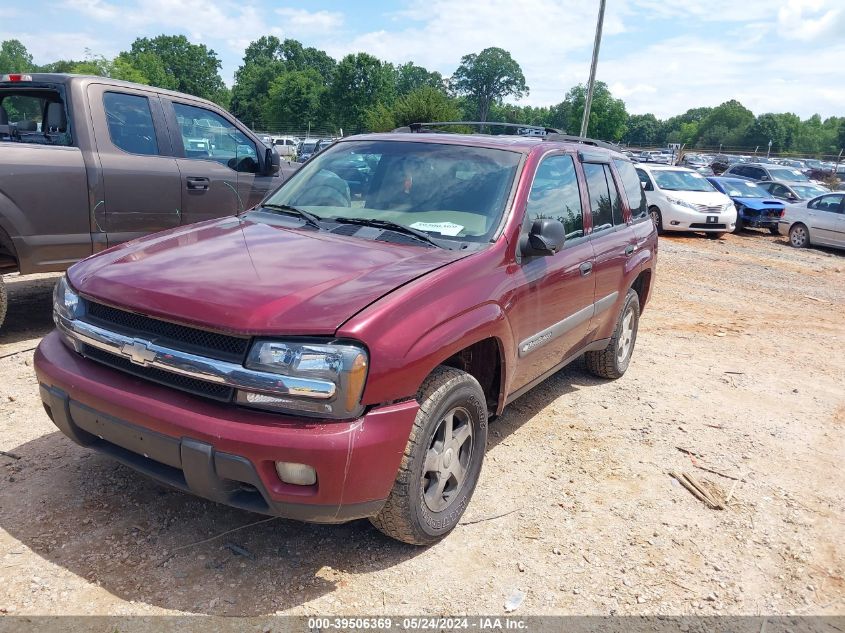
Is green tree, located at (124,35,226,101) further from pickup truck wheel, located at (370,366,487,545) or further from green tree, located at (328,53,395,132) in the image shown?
pickup truck wheel, located at (370,366,487,545)

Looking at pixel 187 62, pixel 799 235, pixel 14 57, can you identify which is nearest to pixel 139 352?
pixel 799 235

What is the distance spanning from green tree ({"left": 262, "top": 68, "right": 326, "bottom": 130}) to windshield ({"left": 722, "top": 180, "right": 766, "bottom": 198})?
6614 cm

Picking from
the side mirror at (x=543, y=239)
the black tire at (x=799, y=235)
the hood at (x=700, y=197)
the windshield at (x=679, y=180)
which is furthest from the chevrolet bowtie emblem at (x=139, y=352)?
the black tire at (x=799, y=235)

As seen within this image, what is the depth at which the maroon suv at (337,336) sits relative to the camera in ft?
7.88

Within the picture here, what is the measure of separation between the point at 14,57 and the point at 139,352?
506 feet

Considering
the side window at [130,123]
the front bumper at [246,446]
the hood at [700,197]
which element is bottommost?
the hood at [700,197]

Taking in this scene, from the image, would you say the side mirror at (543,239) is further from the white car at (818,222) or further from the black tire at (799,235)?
the black tire at (799,235)

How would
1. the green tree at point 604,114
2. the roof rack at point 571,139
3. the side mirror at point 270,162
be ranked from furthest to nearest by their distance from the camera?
the green tree at point 604,114 < the side mirror at point 270,162 < the roof rack at point 571,139

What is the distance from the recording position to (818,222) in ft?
52.5

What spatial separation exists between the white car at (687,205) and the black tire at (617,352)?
10.9 meters

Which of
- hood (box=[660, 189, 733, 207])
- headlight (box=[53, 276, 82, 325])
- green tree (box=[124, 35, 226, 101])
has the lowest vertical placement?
hood (box=[660, 189, 733, 207])

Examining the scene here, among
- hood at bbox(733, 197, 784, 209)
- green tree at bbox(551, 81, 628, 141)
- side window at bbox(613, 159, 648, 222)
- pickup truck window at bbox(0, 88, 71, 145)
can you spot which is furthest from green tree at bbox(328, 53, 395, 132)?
side window at bbox(613, 159, 648, 222)

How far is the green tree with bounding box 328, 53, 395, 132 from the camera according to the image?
78875 mm

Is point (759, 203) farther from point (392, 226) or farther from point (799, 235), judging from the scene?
point (392, 226)
